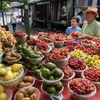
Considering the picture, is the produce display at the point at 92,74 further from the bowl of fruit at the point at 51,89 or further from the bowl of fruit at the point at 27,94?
the bowl of fruit at the point at 27,94

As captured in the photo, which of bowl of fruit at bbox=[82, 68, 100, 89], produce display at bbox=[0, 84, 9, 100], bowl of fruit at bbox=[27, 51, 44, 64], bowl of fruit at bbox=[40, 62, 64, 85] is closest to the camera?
produce display at bbox=[0, 84, 9, 100]

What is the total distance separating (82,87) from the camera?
1230 millimetres

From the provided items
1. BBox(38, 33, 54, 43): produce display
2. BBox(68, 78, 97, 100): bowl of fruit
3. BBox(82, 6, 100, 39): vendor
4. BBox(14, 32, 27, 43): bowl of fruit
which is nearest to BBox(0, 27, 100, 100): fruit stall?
BBox(68, 78, 97, 100): bowl of fruit

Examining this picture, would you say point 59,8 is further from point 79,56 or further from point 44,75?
point 44,75

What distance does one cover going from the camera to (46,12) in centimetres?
866

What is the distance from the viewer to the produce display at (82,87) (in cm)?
121

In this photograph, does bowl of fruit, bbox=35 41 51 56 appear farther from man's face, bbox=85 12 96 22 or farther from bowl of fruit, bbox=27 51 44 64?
man's face, bbox=85 12 96 22

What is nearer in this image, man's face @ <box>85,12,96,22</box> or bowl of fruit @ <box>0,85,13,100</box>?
bowl of fruit @ <box>0,85,13,100</box>

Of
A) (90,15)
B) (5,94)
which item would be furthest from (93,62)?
(90,15)

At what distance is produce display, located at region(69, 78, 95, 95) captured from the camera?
121cm

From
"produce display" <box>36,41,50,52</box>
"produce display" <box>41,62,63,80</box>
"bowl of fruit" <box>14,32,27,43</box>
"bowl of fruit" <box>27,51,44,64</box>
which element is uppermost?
"bowl of fruit" <box>14,32,27,43</box>

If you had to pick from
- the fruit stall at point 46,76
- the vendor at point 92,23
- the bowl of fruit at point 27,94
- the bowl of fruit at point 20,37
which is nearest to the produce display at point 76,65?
the fruit stall at point 46,76

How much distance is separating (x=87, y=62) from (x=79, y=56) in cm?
15

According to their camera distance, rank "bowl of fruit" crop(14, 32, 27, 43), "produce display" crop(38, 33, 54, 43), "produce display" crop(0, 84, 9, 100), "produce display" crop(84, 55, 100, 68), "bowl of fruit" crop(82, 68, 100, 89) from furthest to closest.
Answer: "produce display" crop(38, 33, 54, 43) < "bowl of fruit" crop(14, 32, 27, 43) < "produce display" crop(84, 55, 100, 68) < "bowl of fruit" crop(82, 68, 100, 89) < "produce display" crop(0, 84, 9, 100)
